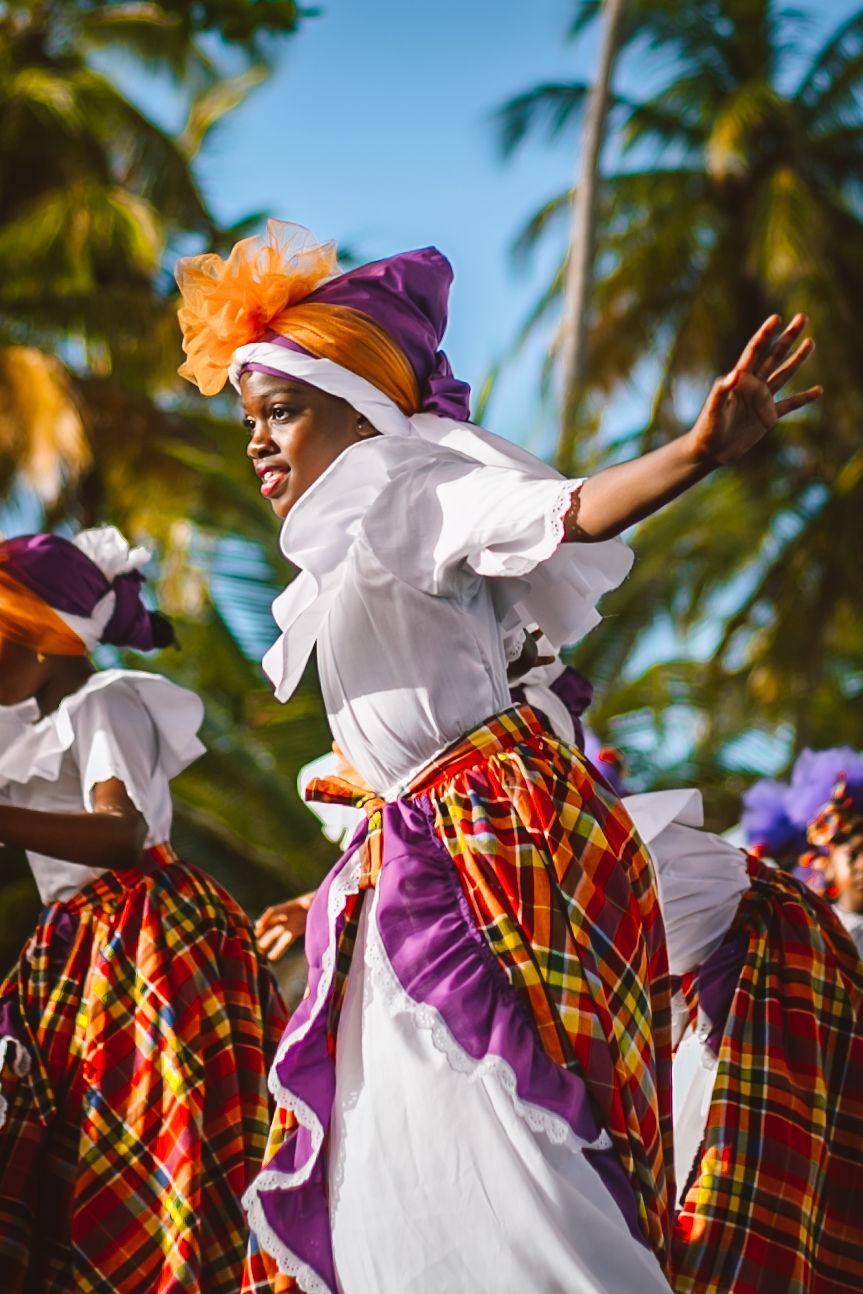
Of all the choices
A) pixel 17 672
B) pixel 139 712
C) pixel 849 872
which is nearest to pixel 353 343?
pixel 139 712

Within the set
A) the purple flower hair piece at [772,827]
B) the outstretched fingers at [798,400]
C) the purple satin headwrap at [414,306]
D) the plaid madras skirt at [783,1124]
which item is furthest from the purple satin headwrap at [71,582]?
the purple flower hair piece at [772,827]

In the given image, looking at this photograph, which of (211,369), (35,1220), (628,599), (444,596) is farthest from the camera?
(628,599)

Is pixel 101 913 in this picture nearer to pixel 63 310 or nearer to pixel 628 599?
pixel 628 599

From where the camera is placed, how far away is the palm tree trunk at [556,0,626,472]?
11.3 metres

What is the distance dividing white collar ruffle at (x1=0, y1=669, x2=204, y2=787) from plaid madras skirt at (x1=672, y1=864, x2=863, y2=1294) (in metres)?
1.52

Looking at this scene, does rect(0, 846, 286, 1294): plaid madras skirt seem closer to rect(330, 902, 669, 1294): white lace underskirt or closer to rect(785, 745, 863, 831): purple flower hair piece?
rect(330, 902, 669, 1294): white lace underskirt

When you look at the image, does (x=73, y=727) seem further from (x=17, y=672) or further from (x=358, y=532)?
(x=358, y=532)

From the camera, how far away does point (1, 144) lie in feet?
56.9

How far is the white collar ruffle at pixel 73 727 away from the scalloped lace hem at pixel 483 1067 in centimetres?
168

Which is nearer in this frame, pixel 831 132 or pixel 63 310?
pixel 63 310

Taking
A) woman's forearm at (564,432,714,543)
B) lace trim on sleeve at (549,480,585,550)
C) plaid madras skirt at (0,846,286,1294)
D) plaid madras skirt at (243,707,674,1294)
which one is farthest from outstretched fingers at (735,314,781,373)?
plaid madras skirt at (0,846,286,1294)

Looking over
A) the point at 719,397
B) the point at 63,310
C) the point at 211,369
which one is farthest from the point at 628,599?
the point at 719,397

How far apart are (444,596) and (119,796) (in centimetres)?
134

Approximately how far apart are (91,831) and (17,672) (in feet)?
2.24
